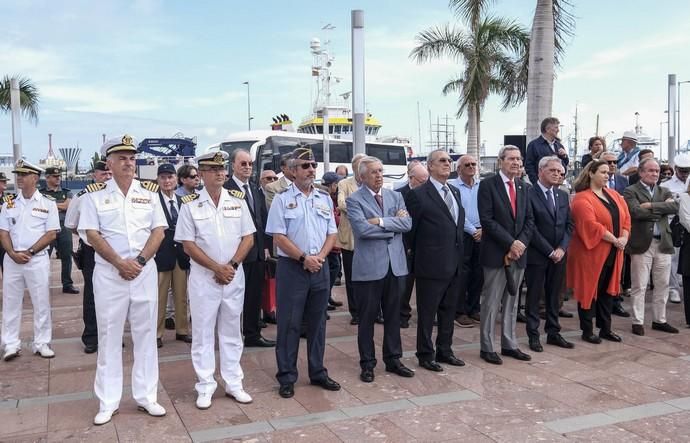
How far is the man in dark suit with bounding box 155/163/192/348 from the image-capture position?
6207mm

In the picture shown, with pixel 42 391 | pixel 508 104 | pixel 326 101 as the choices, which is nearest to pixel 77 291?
pixel 42 391

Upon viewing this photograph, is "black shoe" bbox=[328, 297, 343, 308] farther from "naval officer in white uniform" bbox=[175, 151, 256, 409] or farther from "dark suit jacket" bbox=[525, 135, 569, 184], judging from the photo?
"naval officer in white uniform" bbox=[175, 151, 256, 409]

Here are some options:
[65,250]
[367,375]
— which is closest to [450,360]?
[367,375]

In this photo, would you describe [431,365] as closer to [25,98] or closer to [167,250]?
[167,250]

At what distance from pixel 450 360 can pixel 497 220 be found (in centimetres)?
136

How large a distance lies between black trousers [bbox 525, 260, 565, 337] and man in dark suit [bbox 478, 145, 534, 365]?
1.13 feet

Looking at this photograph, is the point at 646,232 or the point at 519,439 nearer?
the point at 519,439

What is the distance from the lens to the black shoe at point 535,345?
592cm

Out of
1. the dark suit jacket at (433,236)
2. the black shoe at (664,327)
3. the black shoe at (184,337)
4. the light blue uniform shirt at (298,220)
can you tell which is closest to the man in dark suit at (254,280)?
the black shoe at (184,337)

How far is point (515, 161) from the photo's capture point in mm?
5590

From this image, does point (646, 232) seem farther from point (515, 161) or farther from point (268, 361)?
point (268, 361)

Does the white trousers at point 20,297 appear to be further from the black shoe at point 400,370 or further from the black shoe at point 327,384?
the black shoe at point 400,370

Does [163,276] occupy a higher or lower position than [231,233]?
lower

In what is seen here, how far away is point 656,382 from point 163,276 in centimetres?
473
